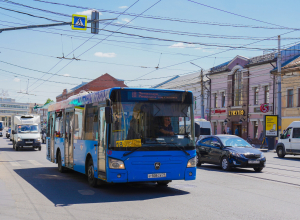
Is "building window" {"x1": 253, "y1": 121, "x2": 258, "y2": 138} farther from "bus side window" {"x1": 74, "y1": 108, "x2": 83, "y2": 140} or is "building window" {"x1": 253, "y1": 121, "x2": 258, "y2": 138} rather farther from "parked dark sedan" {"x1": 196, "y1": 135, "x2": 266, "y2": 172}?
"bus side window" {"x1": 74, "y1": 108, "x2": 83, "y2": 140}

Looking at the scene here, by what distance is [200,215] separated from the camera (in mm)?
7297

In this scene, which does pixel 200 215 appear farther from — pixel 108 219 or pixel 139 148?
pixel 139 148

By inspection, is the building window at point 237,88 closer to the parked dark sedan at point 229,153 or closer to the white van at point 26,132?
the white van at point 26,132

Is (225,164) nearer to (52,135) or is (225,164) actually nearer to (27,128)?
(52,135)

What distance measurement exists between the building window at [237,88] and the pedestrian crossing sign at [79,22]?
111 ft

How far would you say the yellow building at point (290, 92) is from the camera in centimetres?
3825

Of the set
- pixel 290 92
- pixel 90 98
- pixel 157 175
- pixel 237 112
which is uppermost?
pixel 290 92

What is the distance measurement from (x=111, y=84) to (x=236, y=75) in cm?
4532

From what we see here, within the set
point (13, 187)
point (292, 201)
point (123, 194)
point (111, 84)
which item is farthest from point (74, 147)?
point (111, 84)

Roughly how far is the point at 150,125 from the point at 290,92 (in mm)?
32656

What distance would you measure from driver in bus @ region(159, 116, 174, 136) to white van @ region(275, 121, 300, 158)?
Result: 1738 centimetres

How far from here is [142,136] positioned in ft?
31.2

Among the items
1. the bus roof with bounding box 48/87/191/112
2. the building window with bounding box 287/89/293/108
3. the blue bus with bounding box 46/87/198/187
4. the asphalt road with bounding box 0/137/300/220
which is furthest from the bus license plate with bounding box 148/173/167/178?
the building window with bounding box 287/89/293/108

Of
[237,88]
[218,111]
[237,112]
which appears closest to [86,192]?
[237,112]
